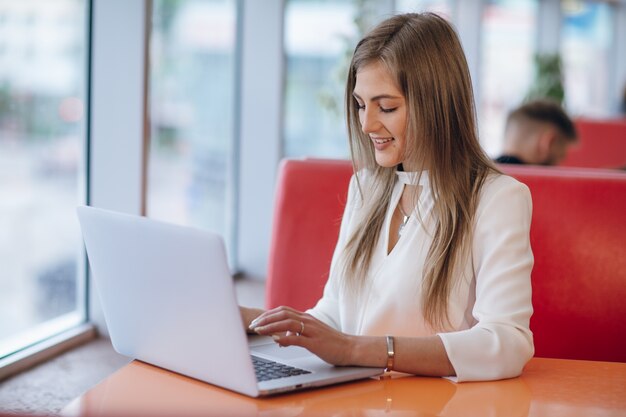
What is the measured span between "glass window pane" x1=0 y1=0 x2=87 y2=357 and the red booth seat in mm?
3544

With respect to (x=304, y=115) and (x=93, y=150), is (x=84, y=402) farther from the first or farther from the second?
(x=304, y=115)

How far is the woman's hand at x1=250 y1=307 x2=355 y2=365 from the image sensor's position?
1.58 m

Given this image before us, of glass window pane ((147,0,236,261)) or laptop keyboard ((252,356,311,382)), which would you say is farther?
glass window pane ((147,0,236,261))

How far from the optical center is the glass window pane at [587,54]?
1277 cm

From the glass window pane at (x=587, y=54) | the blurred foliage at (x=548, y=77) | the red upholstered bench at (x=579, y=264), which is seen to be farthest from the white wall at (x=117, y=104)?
the glass window pane at (x=587, y=54)

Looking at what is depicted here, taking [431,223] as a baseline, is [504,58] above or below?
above

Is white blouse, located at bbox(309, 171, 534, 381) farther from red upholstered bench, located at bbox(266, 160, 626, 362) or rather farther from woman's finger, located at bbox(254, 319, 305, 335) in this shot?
red upholstered bench, located at bbox(266, 160, 626, 362)

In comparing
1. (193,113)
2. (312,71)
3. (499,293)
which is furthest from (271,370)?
(312,71)

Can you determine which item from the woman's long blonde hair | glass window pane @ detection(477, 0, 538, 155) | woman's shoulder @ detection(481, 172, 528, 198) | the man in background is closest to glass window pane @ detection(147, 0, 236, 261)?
the man in background

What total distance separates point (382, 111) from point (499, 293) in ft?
1.58

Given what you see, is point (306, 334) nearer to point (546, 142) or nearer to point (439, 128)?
point (439, 128)

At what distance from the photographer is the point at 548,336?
245 centimetres

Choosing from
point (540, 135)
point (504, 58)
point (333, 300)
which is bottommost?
point (333, 300)

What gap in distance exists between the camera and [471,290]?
1.90 metres
